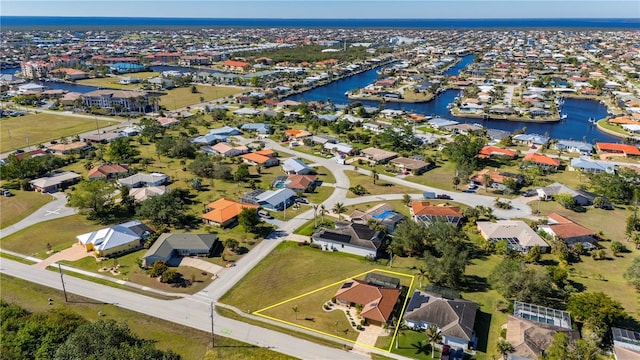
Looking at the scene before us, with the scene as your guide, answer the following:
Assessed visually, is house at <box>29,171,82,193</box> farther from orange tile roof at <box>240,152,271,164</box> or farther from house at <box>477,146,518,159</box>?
house at <box>477,146,518,159</box>

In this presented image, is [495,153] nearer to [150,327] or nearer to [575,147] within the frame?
[575,147]

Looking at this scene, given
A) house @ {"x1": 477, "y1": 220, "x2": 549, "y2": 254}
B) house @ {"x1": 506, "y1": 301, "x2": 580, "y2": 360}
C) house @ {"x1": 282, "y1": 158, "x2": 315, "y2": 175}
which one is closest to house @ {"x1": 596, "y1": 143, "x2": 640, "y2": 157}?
house @ {"x1": 477, "y1": 220, "x2": 549, "y2": 254}

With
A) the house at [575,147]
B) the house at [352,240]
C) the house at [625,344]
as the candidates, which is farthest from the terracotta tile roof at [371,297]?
the house at [575,147]

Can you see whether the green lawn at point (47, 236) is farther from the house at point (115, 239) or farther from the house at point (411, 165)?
the house at point (411, 165)

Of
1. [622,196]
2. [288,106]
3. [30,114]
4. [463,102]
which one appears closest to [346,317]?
[622,196]

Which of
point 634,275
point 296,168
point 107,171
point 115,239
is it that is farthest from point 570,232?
point 107,171
